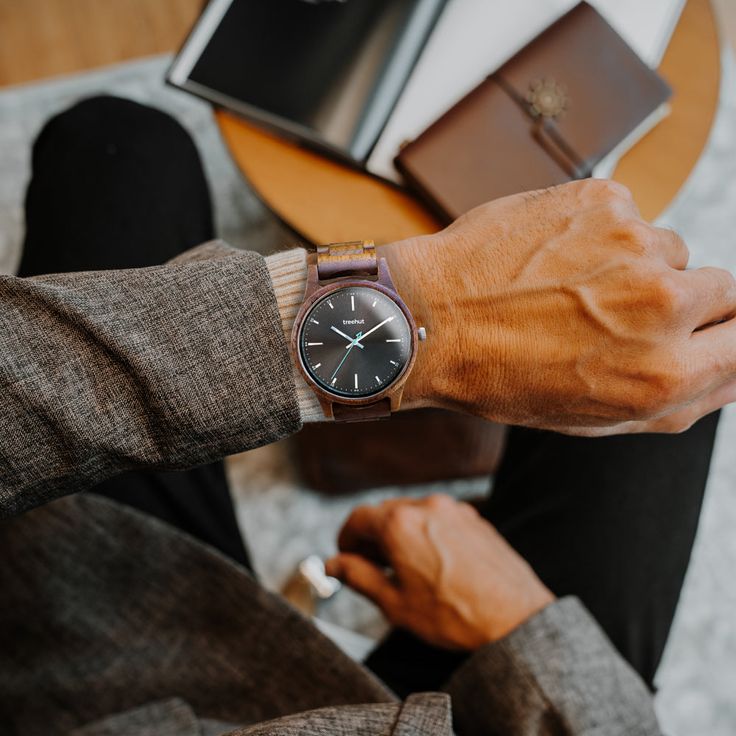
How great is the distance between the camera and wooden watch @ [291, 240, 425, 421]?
62 cm

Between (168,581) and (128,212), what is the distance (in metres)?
0.49

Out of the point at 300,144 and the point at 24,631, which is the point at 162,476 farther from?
the point at 300,144

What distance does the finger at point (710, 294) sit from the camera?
62 centimetres

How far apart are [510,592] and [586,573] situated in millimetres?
125

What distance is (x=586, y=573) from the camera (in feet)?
2.76

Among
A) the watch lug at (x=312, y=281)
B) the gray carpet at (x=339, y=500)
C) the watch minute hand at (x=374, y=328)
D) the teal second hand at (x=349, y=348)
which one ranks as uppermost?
the watch lug at (x=312, y=281)

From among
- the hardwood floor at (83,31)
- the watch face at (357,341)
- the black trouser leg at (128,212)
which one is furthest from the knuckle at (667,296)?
the hardwood floor at (83,31)

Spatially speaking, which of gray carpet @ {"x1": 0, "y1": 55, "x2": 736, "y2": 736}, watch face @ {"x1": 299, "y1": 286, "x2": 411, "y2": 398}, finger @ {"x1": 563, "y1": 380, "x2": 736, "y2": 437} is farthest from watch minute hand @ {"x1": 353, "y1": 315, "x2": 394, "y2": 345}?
gray carpet @ {"x1": 0, "y1": 55, "x2": 736, "y2": 736}

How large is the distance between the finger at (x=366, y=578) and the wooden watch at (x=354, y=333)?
1.11 ft

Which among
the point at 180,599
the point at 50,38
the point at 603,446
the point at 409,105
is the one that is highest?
the point at 409,105

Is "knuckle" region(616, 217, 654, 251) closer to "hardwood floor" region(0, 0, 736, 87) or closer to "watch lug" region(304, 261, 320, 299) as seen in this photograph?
"watch lug" region(304, 261, 320, 299)

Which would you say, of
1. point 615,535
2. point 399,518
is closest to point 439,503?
point 399,518

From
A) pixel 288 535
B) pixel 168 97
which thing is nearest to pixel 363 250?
pixel 288 535

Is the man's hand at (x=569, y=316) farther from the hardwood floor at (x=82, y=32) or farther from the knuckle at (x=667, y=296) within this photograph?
the hardwood floor at (x=82, y=32)
